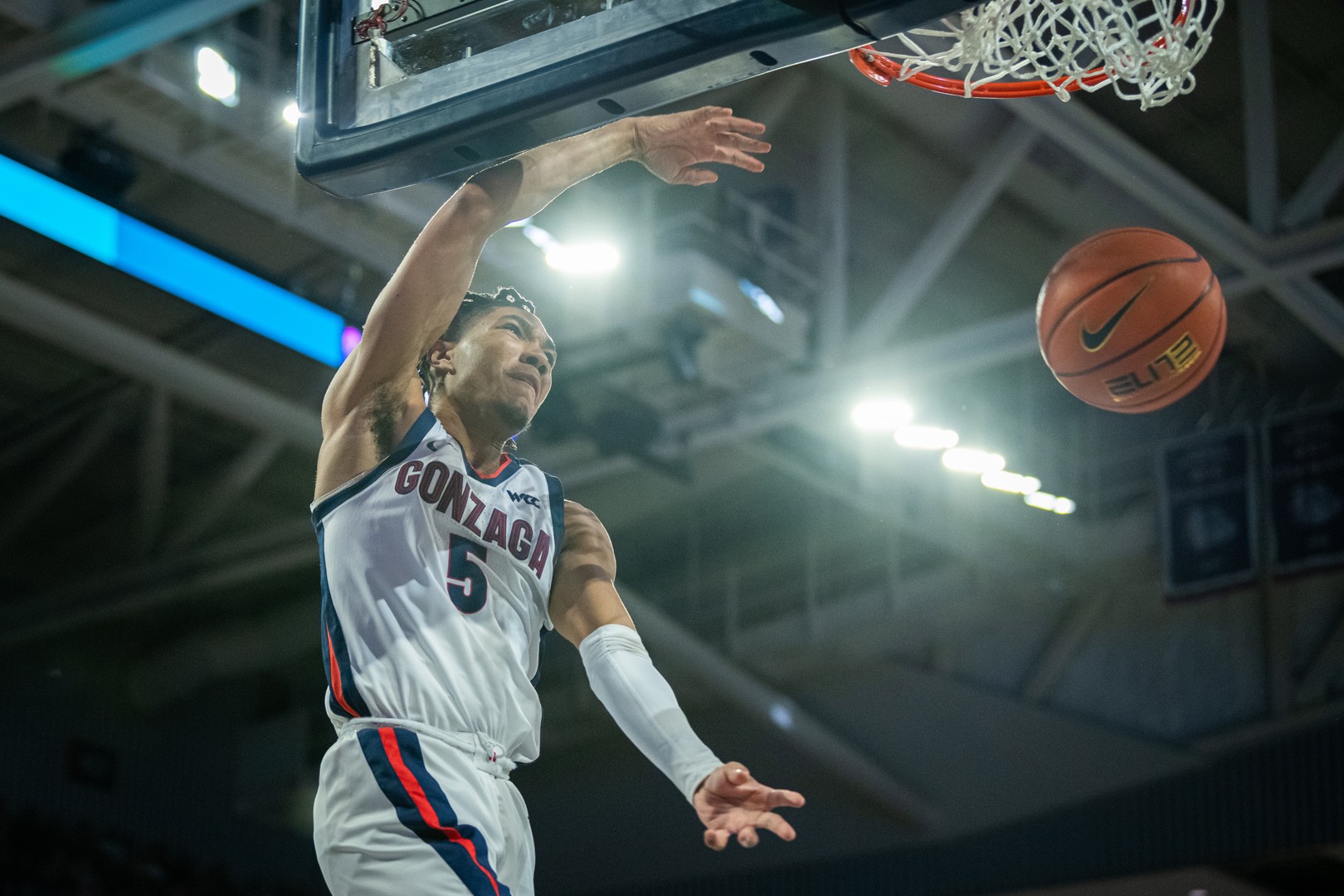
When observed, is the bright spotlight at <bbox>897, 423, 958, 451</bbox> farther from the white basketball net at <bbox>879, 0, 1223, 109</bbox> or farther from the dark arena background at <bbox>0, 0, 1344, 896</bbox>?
the white basketball net at <bbox>879, 0, 1223, 109</bbox>

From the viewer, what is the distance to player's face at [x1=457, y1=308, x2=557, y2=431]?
9.46 ft

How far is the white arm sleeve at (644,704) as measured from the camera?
105 inches

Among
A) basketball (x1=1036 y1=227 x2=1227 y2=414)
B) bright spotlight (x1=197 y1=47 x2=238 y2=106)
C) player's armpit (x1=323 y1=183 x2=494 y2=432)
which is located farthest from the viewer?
bright spotlight (x1=197 y1=47 x2=238 y2=106)

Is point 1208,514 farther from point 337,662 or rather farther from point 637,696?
point 337,662

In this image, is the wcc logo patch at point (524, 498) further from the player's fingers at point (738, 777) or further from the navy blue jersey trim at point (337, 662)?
the player's fingers at point (738, 777)

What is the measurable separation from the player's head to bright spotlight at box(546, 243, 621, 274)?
6.21 metres

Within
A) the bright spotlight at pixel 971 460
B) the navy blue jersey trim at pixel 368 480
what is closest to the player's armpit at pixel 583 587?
the navy blue jersey trim at pixel 368 480

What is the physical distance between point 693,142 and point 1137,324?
2889mm

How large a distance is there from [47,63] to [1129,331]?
5.22 meters

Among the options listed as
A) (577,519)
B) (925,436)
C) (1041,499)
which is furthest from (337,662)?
(1041,499)

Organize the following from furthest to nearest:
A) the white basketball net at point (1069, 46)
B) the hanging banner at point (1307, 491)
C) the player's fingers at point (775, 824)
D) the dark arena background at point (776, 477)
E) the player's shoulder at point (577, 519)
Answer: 1. the hanging banner at point (1307, 491)
2. the dark arena background at point (776, 477)
3. the white basketball net at point (1069, 46)
4. the player's shoulder at point (577, 519)
5. the player's fingers at point (775, 824)

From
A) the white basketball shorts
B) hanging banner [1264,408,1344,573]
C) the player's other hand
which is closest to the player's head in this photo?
the player's other hand

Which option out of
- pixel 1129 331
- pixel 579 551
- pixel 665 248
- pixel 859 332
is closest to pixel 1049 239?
pixel 859 332

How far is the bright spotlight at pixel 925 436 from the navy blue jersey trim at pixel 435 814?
28.7ft
